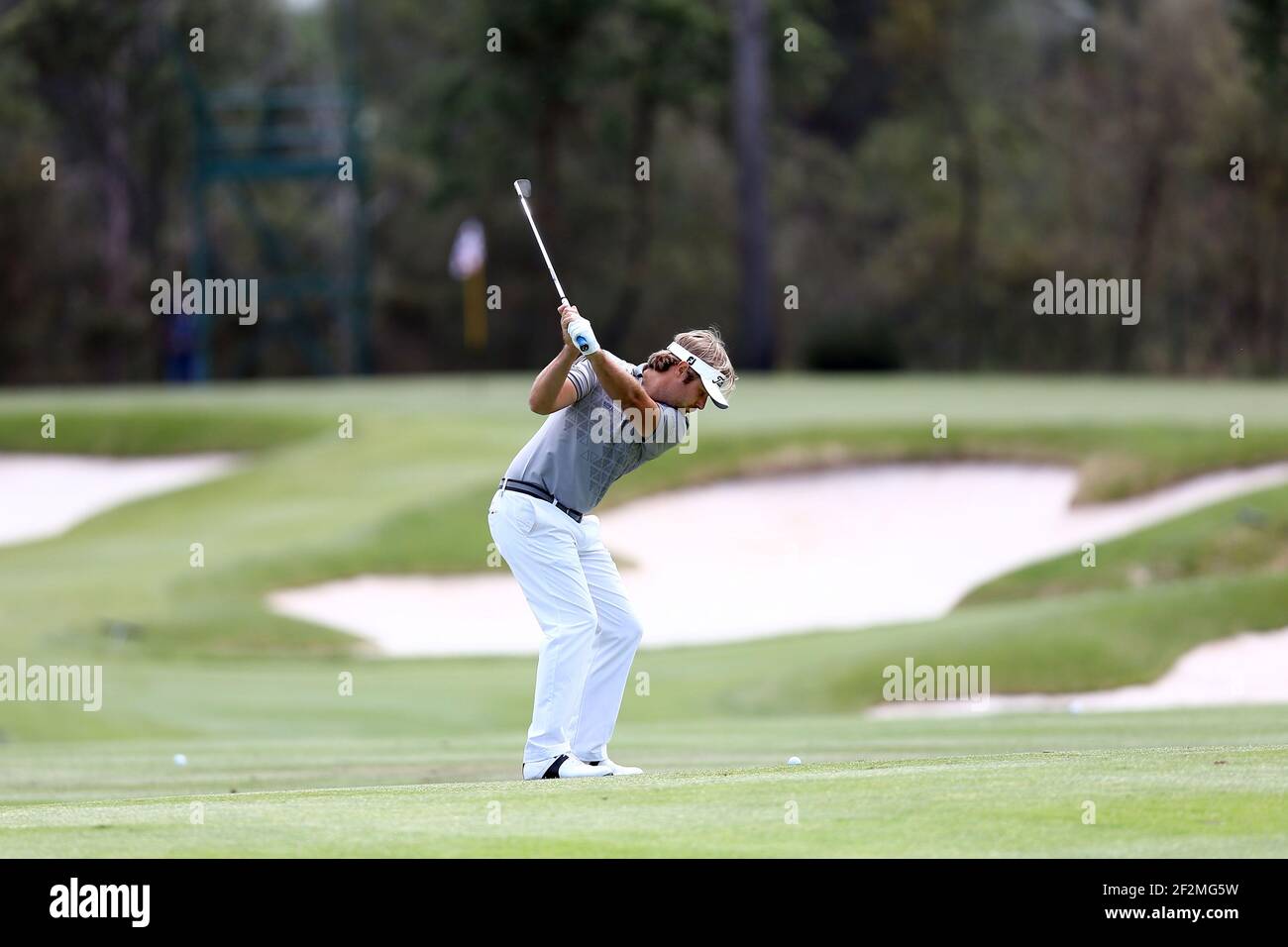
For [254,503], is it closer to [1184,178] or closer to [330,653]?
[330,653]

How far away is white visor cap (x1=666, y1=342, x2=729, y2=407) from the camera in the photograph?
9.01 m

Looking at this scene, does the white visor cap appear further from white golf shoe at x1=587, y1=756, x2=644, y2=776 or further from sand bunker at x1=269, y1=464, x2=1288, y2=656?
sand bunker at x1=269, y1=464, x2=1288, y2=656

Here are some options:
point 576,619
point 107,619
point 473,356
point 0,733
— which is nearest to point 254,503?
point 107,619

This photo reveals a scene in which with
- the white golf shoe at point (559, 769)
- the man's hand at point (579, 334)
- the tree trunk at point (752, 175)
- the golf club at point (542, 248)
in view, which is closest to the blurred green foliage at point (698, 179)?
the tree trunk at point (752, 175)

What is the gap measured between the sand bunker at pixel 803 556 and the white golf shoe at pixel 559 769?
11807mm

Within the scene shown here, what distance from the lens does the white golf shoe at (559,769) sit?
908 cm

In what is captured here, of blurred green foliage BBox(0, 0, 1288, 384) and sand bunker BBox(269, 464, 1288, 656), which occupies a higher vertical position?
blurred green foliage BBox(0, 0, 1288, 384)

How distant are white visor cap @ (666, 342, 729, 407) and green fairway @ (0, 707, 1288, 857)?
5.73 feet

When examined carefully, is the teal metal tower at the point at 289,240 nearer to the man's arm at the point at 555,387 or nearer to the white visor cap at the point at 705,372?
the white visor cap at the point at 705,372

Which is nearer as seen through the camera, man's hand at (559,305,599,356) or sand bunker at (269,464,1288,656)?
man's hand at (559,305,599,356)

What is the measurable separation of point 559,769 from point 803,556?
50.5 ft

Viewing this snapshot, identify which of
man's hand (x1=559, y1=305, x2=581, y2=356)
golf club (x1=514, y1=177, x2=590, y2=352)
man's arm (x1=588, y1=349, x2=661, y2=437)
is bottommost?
man's arm (x1=588, y1=349, x2=661, y2=437)

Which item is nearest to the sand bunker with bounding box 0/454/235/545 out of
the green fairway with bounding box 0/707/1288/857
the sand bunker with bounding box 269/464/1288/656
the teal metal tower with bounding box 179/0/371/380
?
the sand bunker with bounding box 269/464/1288/656
